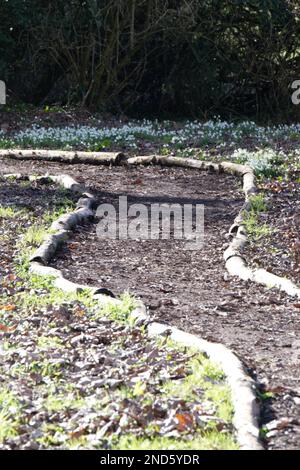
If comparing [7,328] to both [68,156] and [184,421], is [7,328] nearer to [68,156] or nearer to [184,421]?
[184,421]

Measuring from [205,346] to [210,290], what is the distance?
7.08ft

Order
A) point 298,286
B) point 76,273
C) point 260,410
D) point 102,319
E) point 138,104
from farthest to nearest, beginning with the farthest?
point 138,104 < point 76,273 < point 298,286 < point 102,319 < point 260,410

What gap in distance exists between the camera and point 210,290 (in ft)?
27.5

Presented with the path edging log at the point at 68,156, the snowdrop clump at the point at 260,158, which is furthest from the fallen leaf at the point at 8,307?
the path edging log at the point at 68,156

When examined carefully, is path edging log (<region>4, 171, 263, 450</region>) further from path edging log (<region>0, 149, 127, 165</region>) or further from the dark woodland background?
the dark woodland background

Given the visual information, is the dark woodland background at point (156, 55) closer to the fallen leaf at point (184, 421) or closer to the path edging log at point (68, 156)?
the path edging log at point (68, 156)

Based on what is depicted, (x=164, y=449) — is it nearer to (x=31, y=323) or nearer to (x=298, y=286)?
(x=31, y=323)

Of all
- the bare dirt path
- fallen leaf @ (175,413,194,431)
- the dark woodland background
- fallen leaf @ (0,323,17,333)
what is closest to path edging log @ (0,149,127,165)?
the bare dirt path

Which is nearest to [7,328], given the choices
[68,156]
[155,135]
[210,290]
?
[210,290]

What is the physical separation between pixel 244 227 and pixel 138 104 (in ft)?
36.2

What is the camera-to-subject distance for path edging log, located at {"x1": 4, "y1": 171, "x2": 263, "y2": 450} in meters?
5.01

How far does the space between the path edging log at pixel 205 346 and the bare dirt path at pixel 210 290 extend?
12cm

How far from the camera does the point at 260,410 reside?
17.6 ft

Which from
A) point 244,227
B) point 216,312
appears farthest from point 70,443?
point 244,227
